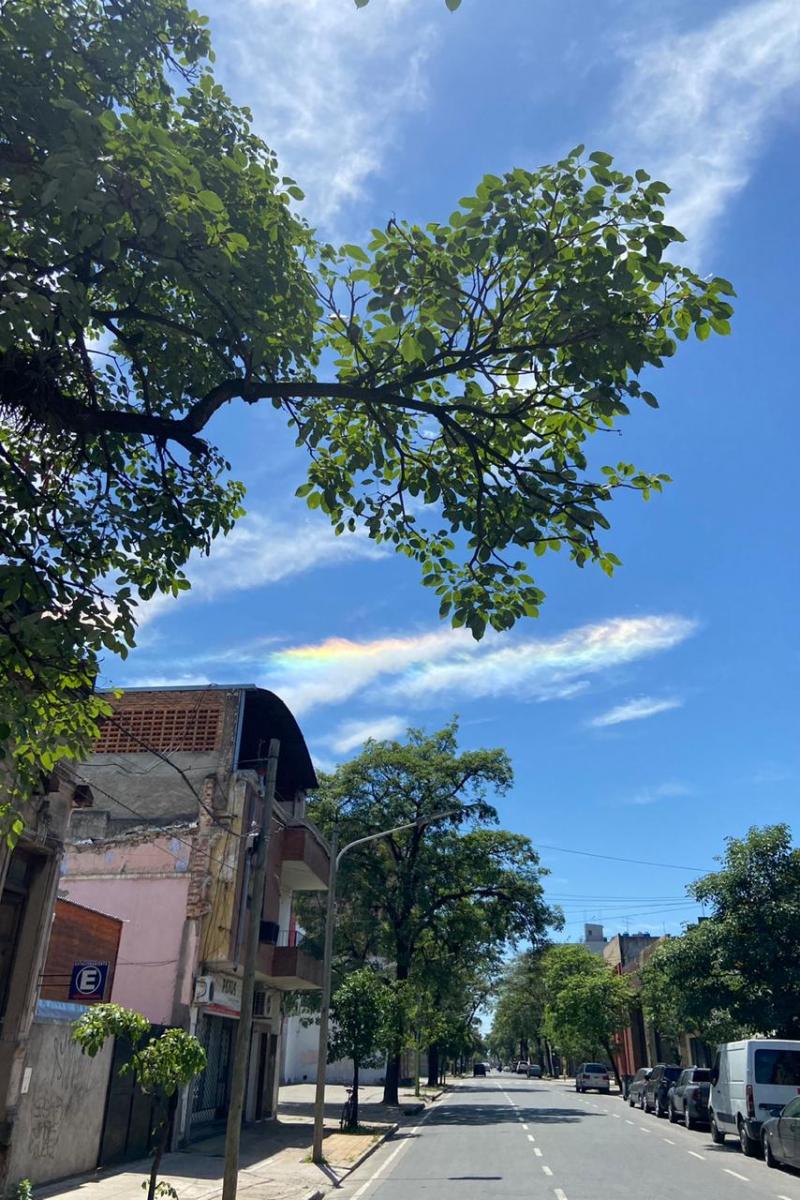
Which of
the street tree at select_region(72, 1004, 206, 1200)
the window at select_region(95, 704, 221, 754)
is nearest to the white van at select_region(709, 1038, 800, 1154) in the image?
the window at select_region(95, 704, 221, 754)

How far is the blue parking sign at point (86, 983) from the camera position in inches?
570

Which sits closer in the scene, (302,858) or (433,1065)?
(302,858)

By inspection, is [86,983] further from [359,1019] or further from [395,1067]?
[395,1067]

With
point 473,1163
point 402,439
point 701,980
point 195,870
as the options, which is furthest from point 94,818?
point 402,439

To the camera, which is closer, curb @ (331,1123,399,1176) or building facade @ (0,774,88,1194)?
building facade @ (0,774,88,1194)

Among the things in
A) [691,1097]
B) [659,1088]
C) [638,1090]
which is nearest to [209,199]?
[691,1097]

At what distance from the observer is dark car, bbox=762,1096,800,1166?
16.4 meters

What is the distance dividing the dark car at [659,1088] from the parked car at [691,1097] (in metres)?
1.48

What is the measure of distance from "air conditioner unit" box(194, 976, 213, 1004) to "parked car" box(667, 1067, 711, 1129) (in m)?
15.1

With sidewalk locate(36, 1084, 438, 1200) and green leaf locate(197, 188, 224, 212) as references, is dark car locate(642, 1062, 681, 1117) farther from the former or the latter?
green leaf locate(197, 188, 224, 212)

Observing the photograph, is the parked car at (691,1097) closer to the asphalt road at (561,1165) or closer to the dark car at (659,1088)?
the asphalt road at (561,1165)

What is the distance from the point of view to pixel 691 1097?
27.7 meters

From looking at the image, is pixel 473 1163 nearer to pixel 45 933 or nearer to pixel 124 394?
pixel 45 933

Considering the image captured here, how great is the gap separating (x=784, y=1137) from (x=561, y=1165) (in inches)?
165
